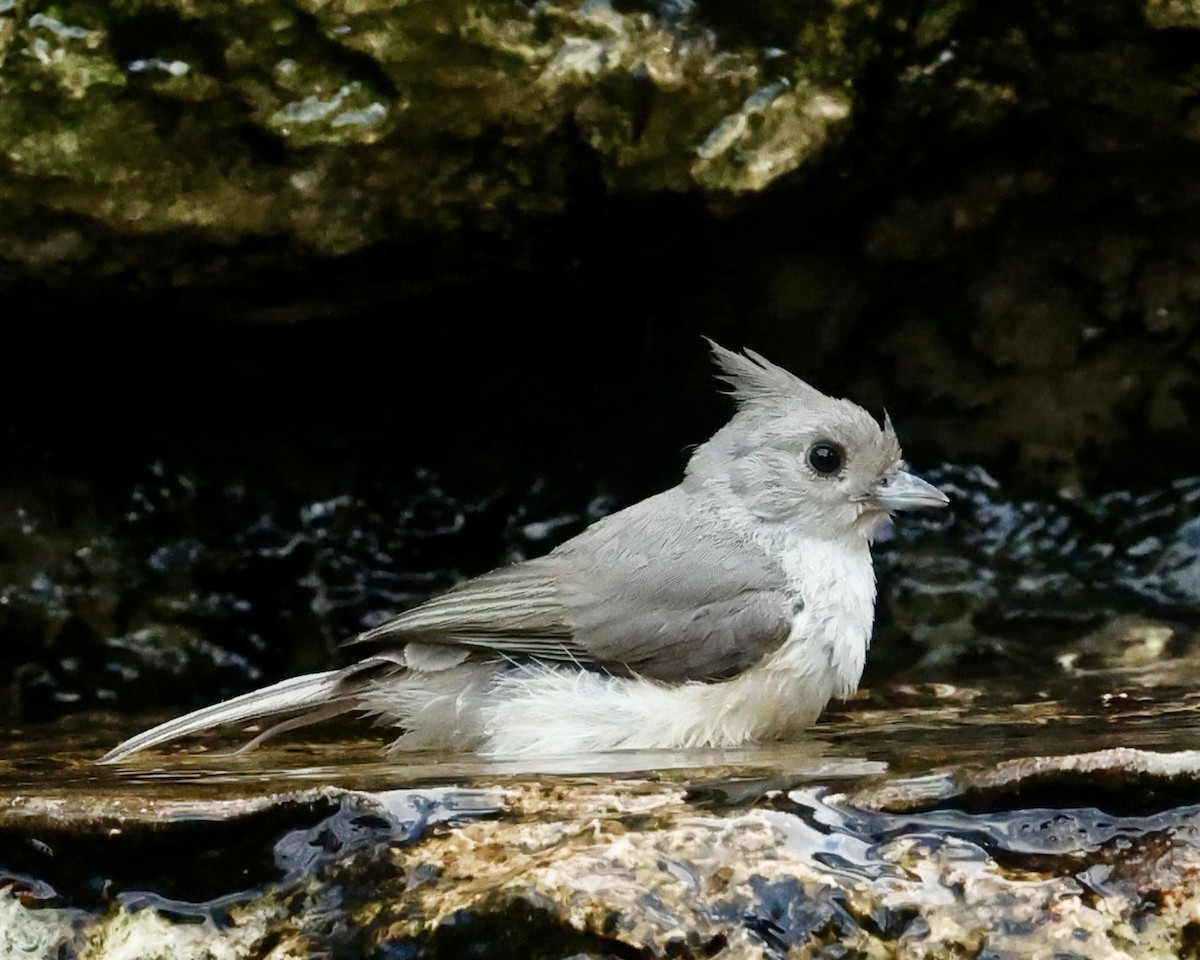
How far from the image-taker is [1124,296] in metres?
5.77

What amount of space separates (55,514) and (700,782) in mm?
3264

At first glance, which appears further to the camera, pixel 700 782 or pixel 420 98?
pixel 420 98

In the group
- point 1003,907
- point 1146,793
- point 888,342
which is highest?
point 888,342

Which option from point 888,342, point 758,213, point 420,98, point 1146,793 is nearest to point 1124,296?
point 888,342

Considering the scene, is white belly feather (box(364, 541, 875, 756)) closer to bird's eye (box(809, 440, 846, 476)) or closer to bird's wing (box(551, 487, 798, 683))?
bird's wing (box(551, 487, 798, 683))

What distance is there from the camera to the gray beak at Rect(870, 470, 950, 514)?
4.54m

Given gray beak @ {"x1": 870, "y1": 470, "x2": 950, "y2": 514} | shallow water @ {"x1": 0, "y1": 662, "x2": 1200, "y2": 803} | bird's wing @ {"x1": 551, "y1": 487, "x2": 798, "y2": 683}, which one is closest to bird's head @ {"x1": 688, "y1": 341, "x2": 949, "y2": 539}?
gray beak @ {"x1": 870, "y1": 470, "x2": 950, "y2": 514}

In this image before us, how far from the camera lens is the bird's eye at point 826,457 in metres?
4.62

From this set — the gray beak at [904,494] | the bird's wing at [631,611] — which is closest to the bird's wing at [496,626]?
the bird's wing at [631,611]

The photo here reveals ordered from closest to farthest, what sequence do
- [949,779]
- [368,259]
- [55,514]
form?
[949,779] → [368,259] → [55,514]

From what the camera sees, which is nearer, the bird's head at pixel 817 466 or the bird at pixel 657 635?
the bird at pixel 657 635

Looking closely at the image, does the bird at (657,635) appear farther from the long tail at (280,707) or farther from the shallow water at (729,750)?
the shallow water at (729,750)

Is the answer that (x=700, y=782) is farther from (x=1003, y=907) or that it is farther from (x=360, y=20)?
(x=360, y=20)

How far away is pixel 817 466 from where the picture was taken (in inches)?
182
